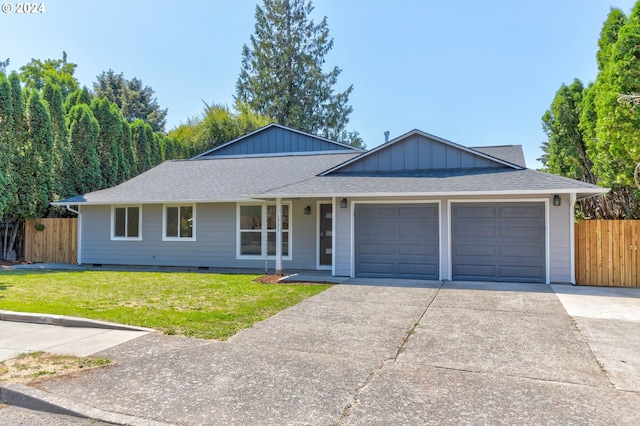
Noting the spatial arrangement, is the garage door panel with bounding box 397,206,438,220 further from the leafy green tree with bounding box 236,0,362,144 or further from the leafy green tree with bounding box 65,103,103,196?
the leafy green tree with bounding box 236,0,362,144

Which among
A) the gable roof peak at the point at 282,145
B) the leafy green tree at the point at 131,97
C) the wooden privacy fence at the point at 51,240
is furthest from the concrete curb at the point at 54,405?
the leafy green tree at the point at 131,97

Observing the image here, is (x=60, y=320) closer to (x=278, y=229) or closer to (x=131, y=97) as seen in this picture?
(x=278, y=229)

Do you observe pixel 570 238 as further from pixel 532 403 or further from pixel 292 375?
pixel 292 375

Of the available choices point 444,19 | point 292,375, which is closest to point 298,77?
point 444,19

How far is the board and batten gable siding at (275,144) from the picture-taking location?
19.3 metres

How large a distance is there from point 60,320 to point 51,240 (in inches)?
437

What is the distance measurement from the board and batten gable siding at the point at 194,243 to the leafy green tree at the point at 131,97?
31.8m

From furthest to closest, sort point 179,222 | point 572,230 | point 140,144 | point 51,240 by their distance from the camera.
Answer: point 140,144, point 51,240, point 179,222, point 572,230

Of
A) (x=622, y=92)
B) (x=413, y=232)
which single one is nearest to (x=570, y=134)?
(x=622, y=92)

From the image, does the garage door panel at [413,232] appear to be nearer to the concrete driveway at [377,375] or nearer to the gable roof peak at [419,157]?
the gable roof peak at [419,157]

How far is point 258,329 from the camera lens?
230 inches

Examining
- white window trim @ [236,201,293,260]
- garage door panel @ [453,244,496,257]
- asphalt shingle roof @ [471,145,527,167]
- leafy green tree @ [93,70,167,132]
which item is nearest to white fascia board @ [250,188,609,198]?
garage door panel @ [453,244,496,257]

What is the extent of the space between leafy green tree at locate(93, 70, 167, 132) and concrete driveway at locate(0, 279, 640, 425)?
1681 inches

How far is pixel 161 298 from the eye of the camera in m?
8.17
